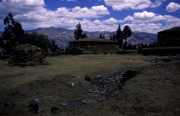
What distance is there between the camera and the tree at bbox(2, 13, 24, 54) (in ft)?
111

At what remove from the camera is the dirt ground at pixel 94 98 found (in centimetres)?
437

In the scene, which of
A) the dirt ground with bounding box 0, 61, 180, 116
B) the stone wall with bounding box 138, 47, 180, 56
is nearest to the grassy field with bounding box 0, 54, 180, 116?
the dirt ground with bounding box 0, 61, 180, 116

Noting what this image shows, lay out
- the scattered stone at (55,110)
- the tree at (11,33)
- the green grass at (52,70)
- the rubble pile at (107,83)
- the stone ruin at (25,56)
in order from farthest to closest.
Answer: the tree at (11,33), the stone ruin at (25,56), the green grass at (52,70), the rubble pile at (107,83), the scattered stone at (55,110)

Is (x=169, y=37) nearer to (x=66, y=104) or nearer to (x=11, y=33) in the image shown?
(x=66, y=104)

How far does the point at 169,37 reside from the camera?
22.9 metres

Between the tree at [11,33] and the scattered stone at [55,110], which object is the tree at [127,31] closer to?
the tree at [11,33]

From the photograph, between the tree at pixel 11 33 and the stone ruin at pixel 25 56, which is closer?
the stone ruin at pixel 25 56

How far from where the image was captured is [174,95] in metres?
5.05

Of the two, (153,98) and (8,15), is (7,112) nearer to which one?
(153,98)

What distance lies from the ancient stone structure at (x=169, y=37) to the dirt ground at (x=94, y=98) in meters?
18.2

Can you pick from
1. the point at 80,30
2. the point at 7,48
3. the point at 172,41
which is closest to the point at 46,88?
the point at 172,41

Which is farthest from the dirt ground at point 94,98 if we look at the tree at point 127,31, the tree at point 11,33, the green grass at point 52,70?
the tree at point 127,31

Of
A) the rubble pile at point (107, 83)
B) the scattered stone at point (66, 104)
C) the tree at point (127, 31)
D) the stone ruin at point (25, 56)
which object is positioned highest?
the tree at point (127, 31)

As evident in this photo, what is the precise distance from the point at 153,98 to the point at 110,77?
356cm
